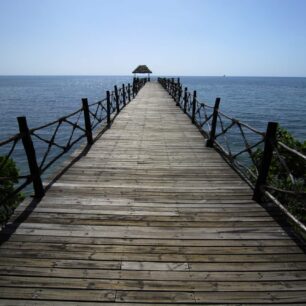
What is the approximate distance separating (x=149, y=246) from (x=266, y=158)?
2.62m

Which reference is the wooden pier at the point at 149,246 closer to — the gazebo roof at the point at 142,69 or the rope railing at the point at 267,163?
the rope railing at the point at 267,163

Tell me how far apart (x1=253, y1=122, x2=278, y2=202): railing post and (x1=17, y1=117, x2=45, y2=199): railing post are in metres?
3.94

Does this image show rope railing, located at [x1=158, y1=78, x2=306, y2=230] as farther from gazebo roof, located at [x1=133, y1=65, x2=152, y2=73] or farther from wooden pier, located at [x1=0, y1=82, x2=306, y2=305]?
gazebo roof, located at [x1=133, y1=65, x2=152, y2=73]

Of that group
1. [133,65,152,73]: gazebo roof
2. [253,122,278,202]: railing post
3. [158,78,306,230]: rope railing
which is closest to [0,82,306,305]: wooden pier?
[253,122,278,202]: railing post

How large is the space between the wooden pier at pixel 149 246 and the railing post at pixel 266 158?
225mm

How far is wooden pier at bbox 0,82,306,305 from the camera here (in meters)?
3.13

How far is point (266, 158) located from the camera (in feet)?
16.8

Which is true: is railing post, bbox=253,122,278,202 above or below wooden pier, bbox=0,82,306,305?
above

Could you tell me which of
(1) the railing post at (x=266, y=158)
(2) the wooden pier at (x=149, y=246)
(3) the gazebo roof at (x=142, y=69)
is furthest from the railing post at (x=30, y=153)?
(3) the gazebo roof at (x=142, y=69)

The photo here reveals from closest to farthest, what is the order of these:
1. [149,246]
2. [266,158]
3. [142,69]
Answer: [149,246] < [266,158] < [142,69]

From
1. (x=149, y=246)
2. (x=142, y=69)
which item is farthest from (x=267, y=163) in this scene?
(x=142, y=69)

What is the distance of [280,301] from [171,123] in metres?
10.4

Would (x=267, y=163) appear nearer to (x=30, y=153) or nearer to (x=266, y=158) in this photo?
(x=266, y=158)

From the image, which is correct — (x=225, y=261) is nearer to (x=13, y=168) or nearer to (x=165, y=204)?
(x=165, y=204)
